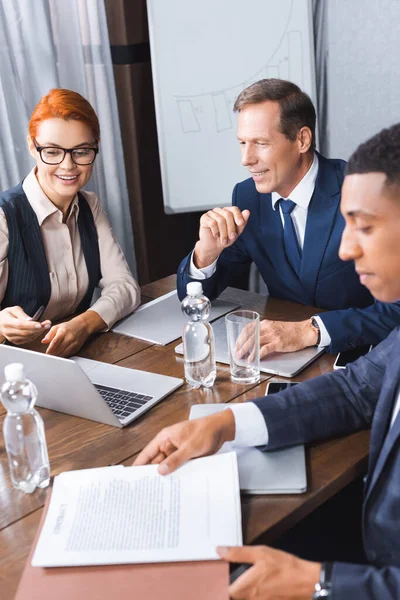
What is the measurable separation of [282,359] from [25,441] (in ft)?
2.20

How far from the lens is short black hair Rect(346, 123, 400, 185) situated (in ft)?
3.43

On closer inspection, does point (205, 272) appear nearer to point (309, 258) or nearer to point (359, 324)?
point (309, 258)

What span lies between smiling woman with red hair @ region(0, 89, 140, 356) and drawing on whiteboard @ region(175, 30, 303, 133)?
1.19 metres

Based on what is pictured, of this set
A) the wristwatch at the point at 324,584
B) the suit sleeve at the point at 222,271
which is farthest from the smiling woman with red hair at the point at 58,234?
the wristwatch at the point at 324,584

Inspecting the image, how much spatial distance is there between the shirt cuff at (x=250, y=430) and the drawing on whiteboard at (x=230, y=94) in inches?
85.5

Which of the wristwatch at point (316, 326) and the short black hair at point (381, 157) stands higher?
the short black hair at point (381, 157)

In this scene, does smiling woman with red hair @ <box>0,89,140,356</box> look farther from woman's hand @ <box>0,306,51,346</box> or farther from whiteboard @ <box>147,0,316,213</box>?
whiteboard @ <box>147,0,316,213</box>

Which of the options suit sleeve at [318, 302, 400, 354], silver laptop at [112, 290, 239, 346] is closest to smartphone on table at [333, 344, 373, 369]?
suit sleeve at [318, 302, 400, 354]

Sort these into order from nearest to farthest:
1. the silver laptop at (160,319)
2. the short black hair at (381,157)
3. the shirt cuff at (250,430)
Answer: the short black hair at (381,157) → the shirt cuff at (250,430) → the silver laptop at (160,319)

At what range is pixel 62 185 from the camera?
2086 mm

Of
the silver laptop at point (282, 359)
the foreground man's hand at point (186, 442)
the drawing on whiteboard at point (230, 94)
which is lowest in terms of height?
the silver laptop at point (282, 359)

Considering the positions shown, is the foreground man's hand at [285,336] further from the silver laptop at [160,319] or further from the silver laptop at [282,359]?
the silver laptop at [160,319]

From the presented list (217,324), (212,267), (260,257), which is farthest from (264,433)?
(260,257)

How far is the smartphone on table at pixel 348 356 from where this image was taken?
5.27 feet
